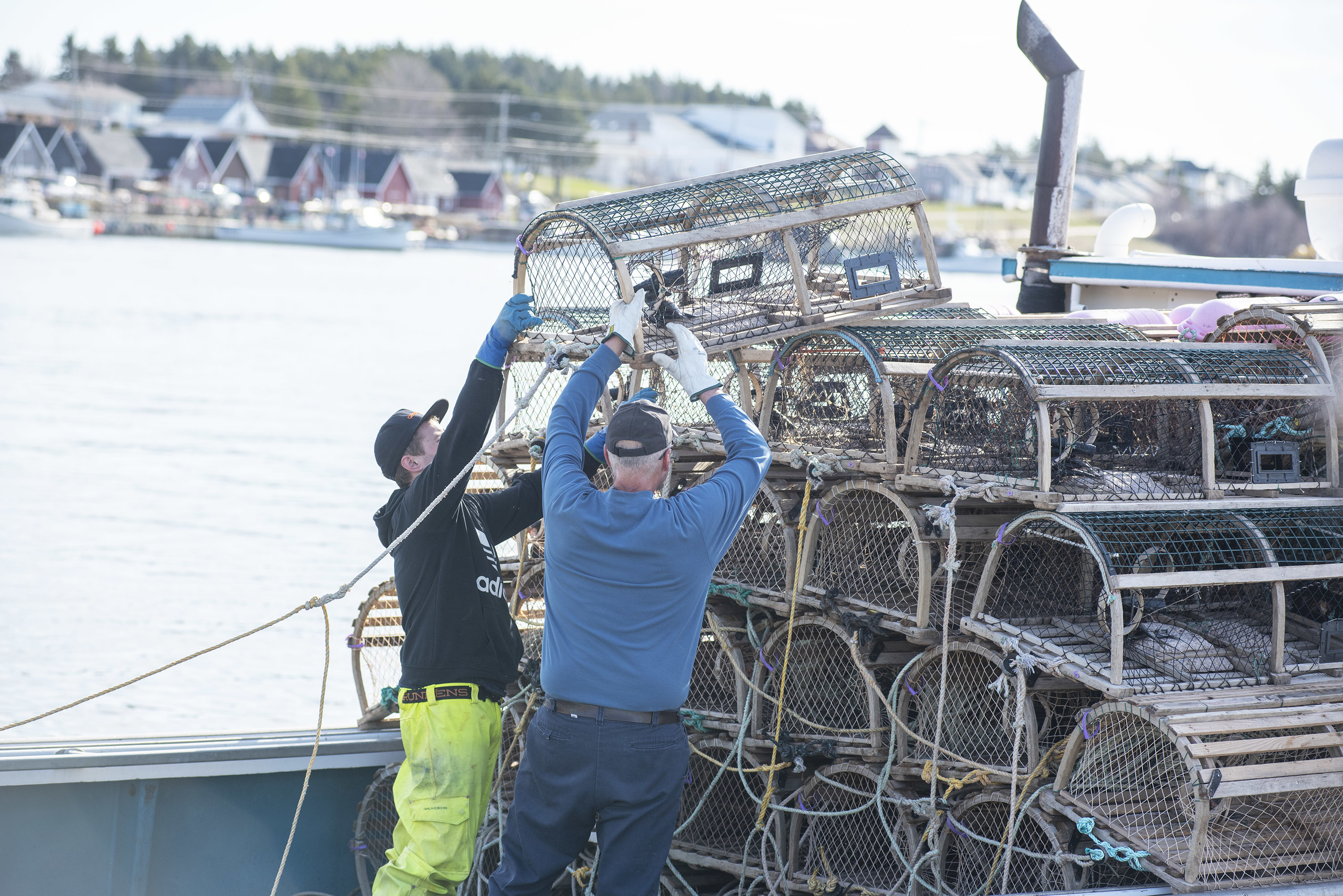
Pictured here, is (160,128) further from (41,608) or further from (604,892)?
(604,892)

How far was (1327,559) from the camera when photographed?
3.45m

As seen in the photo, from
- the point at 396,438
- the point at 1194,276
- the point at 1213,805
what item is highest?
the point at 1194,276

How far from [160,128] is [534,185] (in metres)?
24.3

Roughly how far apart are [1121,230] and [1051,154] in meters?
0.65

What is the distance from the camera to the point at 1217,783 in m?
2.77

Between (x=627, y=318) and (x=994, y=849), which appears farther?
(x=994, y=849)

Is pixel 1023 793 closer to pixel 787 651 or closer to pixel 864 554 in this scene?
pixel 787 651

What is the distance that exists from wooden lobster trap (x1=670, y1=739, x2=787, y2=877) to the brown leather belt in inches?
38.4

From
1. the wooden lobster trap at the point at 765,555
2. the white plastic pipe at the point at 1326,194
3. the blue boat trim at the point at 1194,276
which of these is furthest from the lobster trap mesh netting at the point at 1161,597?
the white plastic pipe at the point at 1326,194

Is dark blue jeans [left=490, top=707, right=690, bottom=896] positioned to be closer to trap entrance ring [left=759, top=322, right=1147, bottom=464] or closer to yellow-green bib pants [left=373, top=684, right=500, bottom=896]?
yellow-green bib pants [left=373, top=684, right=500, bottom=896]

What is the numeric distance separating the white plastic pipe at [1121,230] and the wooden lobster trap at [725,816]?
169 inches

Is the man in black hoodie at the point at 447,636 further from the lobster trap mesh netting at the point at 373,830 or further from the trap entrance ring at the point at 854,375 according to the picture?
the trap entrance ring at the point at 854,375

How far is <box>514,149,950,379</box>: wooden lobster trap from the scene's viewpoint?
3684 millimetres

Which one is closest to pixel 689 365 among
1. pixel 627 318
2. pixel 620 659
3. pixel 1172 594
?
pixel 627 318
